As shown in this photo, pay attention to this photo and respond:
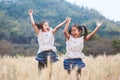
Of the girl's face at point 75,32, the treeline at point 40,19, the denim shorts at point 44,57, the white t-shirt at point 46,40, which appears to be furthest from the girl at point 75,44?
the treeline at point 40,19

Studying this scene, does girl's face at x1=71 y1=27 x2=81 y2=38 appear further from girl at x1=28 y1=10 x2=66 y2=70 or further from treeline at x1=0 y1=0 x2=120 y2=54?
treeline at x1=0 y1=0 x2=120 y2=54

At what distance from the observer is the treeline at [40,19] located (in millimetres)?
63156

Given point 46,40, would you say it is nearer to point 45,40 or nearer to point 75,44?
point 45,40

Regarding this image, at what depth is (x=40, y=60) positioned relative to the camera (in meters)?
6.01

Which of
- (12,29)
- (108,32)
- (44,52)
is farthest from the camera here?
(108,32)

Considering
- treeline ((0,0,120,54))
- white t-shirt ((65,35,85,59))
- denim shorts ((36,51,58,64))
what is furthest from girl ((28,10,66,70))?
treeline ((0,0,120,54))

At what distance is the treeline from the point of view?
6316cm

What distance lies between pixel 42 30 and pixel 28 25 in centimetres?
7422

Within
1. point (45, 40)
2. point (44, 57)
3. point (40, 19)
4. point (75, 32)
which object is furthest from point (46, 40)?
point (40, 19)

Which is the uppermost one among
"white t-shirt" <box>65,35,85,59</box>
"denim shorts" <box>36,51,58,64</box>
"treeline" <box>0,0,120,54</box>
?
"white t-shirt" <box>65,35,85,59</box>

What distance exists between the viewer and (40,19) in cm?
9000

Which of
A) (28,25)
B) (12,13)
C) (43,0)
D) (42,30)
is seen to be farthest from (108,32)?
(42,30)

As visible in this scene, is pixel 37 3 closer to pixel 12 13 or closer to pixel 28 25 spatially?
pixel 12 13

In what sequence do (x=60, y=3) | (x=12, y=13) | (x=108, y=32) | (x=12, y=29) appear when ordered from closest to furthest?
(x=12, y=29) < (x=108, y=32) < (x=12, y=13) < (x=60, y=3)
